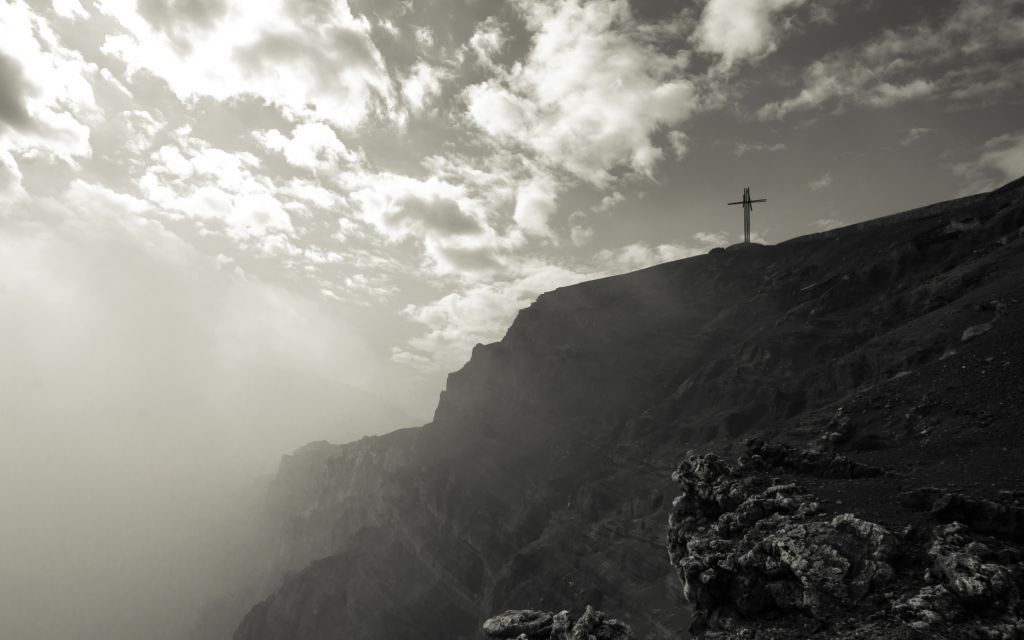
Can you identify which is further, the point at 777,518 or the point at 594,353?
the point at 594,353

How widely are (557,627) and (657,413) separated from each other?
50.8 meters

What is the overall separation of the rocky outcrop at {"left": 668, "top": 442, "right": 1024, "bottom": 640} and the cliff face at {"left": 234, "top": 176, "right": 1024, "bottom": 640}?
1.58 m

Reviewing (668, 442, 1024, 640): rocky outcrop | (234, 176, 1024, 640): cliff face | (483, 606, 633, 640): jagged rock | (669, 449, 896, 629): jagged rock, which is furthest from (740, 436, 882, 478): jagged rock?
(483, 606, 633, 640): jagged rock

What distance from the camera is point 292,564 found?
6014 inches

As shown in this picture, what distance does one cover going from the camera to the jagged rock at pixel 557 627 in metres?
20.9

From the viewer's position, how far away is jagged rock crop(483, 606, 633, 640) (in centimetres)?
A: 2092

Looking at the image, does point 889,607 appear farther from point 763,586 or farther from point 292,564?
point 292,564

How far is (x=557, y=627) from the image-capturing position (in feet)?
73.4

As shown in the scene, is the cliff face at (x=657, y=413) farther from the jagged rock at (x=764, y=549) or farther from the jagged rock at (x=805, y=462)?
the jagged rock at (x=805, y=462)

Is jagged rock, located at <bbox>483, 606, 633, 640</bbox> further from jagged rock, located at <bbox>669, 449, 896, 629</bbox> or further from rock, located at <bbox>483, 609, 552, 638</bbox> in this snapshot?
jagged rock, located at <bbox>669, 449, 896, 629</bbox>

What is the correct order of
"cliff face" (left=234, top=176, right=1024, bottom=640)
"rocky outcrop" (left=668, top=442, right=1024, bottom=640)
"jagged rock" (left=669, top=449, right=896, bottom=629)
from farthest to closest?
"cliff face" (left=234, top=176, right=1024, bottom=640), "jagged rock" (left=669, top=449, right=896, bottom=629), "rocky outcrop" (left=668, top=442, right=1024, bottom=640)

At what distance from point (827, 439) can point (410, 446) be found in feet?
312

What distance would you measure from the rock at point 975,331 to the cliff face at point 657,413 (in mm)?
231

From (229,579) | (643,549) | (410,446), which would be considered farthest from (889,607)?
(229,579)
